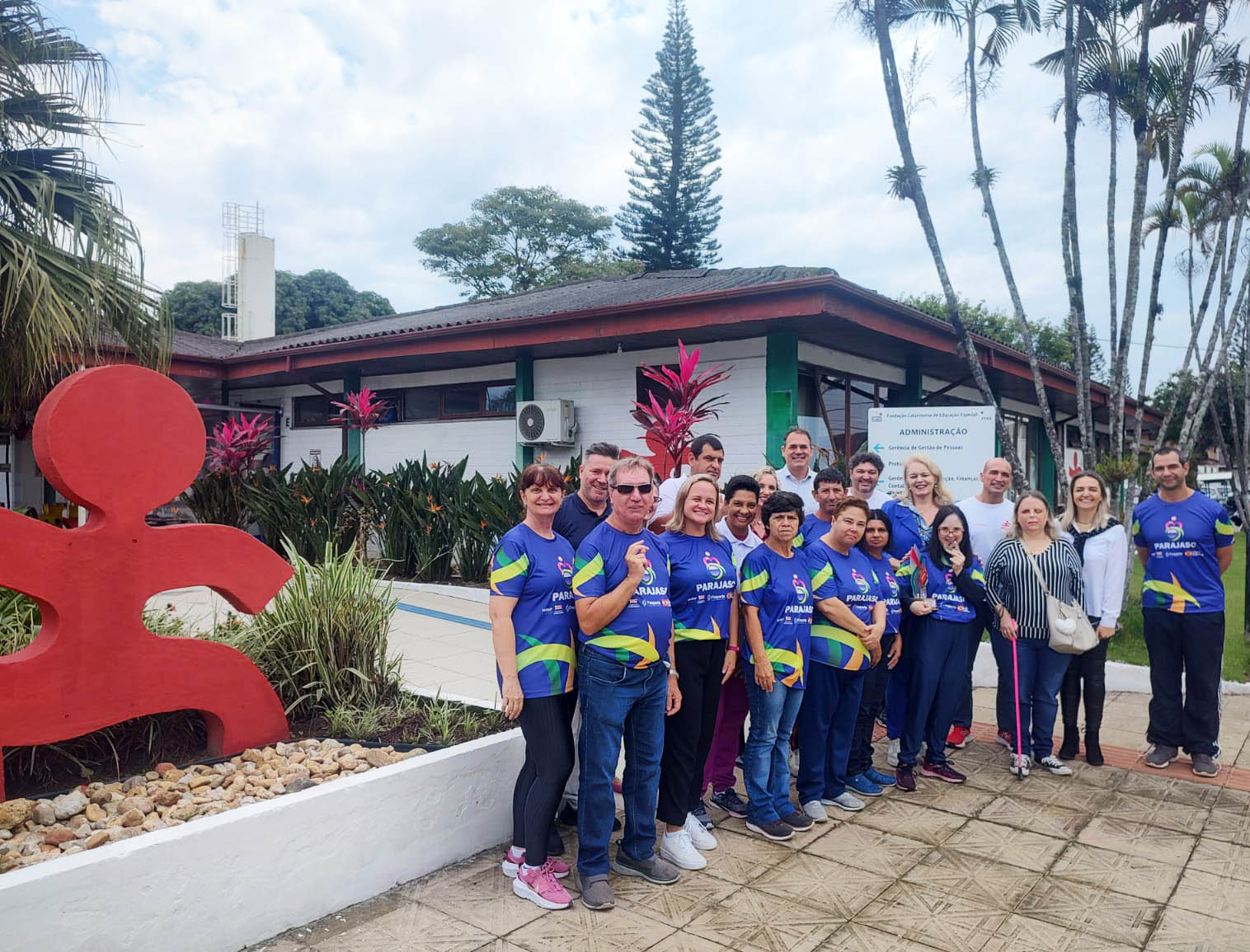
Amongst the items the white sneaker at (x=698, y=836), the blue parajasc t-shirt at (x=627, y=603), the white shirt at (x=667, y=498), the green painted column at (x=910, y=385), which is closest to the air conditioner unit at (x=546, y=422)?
the green painted column at (x=910, y=385)

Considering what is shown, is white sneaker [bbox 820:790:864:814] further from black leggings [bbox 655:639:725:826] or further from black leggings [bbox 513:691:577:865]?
A: black leggings [bbox 513:691:577:865]

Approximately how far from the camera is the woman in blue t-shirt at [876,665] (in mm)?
4387

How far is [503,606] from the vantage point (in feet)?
10.7

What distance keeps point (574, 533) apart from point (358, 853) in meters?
1.50

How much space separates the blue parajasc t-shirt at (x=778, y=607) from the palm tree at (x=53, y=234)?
450cm

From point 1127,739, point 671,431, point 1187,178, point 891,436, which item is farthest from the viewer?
point 1187,178

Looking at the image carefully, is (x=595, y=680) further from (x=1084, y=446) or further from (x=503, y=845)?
(x=1084, y=446)

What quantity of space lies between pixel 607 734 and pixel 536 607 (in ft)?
1.83

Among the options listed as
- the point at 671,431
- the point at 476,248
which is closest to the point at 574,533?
the point at 671,431

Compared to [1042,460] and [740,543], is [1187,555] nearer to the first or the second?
[740,543]

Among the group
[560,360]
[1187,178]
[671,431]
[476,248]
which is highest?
[476,248]

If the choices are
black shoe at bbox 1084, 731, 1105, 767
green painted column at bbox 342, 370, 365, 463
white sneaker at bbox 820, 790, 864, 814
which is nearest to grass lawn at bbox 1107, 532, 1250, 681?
black shoe at bbox 1084, 731, 1105, 767

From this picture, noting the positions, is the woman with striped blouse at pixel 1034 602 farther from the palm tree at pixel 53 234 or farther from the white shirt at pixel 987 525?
the palm tree at pixel 53 234

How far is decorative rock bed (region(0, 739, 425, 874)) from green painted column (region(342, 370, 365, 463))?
381 inches
